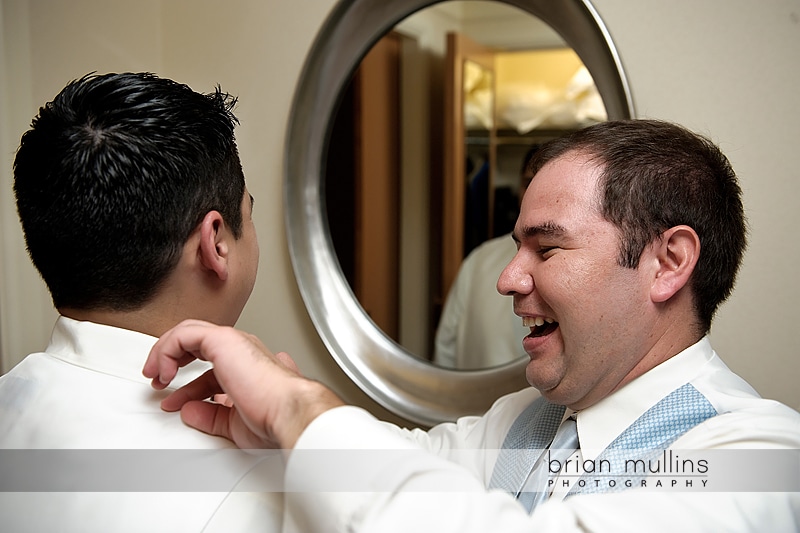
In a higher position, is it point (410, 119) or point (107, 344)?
point (410, 119)

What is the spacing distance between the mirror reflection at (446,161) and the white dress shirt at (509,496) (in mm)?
600

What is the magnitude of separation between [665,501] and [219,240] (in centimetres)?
62

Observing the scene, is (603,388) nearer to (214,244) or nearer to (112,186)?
(214,244)

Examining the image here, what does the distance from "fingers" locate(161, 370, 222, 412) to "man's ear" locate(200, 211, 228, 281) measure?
0.14 meters

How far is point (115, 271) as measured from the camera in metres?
0.88

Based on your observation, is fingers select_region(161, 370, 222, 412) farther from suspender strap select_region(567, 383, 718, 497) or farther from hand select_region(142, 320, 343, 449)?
suspender strap select_region(567, 383, 718, 497)

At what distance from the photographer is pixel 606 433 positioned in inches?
40.1

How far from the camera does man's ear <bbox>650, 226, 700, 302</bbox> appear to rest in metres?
1.00

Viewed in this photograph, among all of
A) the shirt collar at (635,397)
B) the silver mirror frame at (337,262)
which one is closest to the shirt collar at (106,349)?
the shirt collar at (635,397)

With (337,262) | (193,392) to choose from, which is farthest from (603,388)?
(337,262)

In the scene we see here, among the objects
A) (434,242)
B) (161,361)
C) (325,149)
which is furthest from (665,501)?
(325,149)

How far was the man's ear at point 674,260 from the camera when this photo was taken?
1.00 m

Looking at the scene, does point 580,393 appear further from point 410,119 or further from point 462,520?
point 410,119

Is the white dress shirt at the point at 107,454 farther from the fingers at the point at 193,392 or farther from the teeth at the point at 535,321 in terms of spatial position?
the teeth at the point at 535,321
